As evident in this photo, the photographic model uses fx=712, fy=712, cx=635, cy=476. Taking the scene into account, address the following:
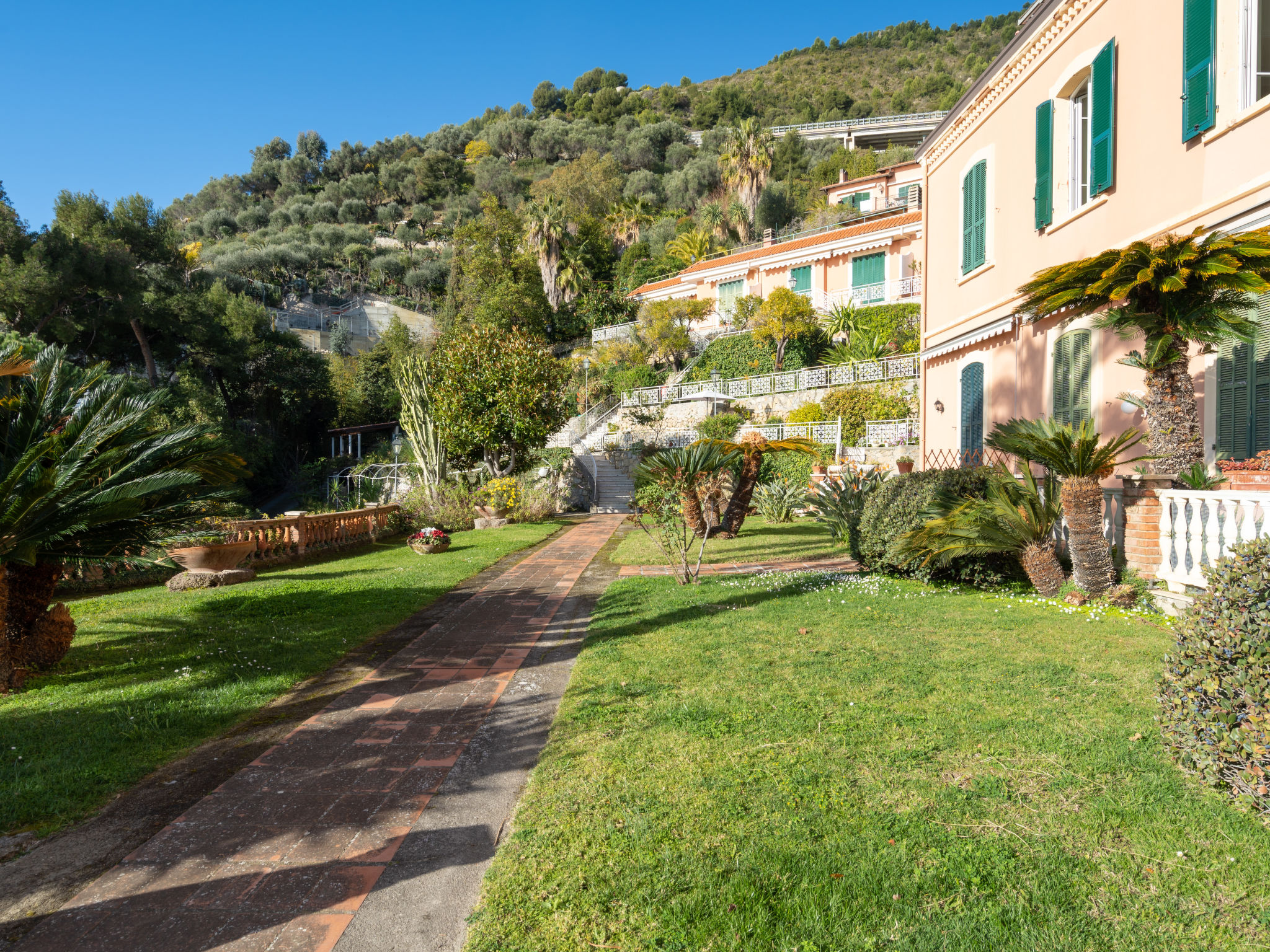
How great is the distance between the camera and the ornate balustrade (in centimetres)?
1276

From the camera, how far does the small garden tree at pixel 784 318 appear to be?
98.2 ft

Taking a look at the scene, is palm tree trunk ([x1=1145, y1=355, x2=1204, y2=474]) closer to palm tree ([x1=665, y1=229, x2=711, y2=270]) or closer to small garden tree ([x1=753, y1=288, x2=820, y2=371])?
small garden tree ([x1=753, y1=288, x2=820, y2=371])

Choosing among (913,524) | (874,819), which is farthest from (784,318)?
(874,819)

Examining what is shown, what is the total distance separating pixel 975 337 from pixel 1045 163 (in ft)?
9.44

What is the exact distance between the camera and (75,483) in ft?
17.0

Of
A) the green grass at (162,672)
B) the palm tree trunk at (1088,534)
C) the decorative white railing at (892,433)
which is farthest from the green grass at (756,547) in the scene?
the decorative white railing at (892,433)

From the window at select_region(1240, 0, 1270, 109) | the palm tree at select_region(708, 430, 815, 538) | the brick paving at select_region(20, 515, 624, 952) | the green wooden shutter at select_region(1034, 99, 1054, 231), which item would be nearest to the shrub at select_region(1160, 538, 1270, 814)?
the brick paving at select_region(20, 515, 624, 952)

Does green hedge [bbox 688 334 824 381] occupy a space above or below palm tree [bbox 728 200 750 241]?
below

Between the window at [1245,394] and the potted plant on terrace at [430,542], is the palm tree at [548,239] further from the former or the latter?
the window at [1245,394]

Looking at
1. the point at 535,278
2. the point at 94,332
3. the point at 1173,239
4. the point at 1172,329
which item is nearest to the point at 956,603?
the point at 1172,329

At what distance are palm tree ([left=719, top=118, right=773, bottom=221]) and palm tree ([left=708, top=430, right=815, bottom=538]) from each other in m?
35.4

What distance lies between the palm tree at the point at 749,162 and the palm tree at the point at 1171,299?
41.1 metres

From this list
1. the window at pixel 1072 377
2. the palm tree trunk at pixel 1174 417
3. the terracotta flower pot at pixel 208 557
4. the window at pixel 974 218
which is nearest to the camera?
the palm tree trunk at pixel 1174 417

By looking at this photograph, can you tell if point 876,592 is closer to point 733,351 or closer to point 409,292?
point 733,351
